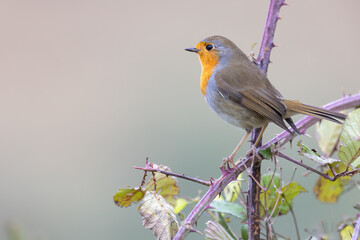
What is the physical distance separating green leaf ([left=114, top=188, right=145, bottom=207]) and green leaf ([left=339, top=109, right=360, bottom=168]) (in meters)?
0.48

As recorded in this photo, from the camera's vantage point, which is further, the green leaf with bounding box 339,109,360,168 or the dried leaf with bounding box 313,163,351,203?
the dried leaf with bounding box 313,163,351,203

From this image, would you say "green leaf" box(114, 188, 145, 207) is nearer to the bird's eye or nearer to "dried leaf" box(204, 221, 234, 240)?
"dried leaf" box(204, 221, 234, 240)

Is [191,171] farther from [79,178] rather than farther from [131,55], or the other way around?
[131,55]

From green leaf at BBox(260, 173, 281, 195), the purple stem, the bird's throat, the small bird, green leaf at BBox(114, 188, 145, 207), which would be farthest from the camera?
the bird's throat

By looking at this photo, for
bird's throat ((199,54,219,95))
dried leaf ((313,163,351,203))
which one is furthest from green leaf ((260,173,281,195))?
bird's throat ((199,54,219,95))

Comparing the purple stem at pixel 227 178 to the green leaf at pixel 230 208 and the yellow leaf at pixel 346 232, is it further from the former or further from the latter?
the yellow leaf at pixel 346 232

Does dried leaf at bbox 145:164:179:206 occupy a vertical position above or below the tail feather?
below

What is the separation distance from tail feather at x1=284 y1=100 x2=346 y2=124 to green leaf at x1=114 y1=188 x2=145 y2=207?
612 mm

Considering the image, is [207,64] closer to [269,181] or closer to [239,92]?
[239,92]

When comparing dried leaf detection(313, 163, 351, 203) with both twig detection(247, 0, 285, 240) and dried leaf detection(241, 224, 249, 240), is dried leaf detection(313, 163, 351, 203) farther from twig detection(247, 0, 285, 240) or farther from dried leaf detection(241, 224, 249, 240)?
dried leaf detection(241, 224, 249, 240)

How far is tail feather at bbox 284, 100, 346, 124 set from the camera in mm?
1629

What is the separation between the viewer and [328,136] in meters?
1.67

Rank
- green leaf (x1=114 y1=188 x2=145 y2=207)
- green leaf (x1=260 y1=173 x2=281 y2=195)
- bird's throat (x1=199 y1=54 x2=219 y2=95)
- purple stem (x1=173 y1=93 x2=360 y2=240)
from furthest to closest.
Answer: bird's throat (x1=199 y1=54 x2=219 y2=95)
green leaf (x1=260 y1=173 x2=281 y2=195)
green leaf (x1=114 y1=188 x2=145 y2=207)
purple stem (x1=173 y1=93 x2=360 y2=240)

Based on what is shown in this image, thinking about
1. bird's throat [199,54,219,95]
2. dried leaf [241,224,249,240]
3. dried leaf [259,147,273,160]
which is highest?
bird's throat [199,54,219,95]
